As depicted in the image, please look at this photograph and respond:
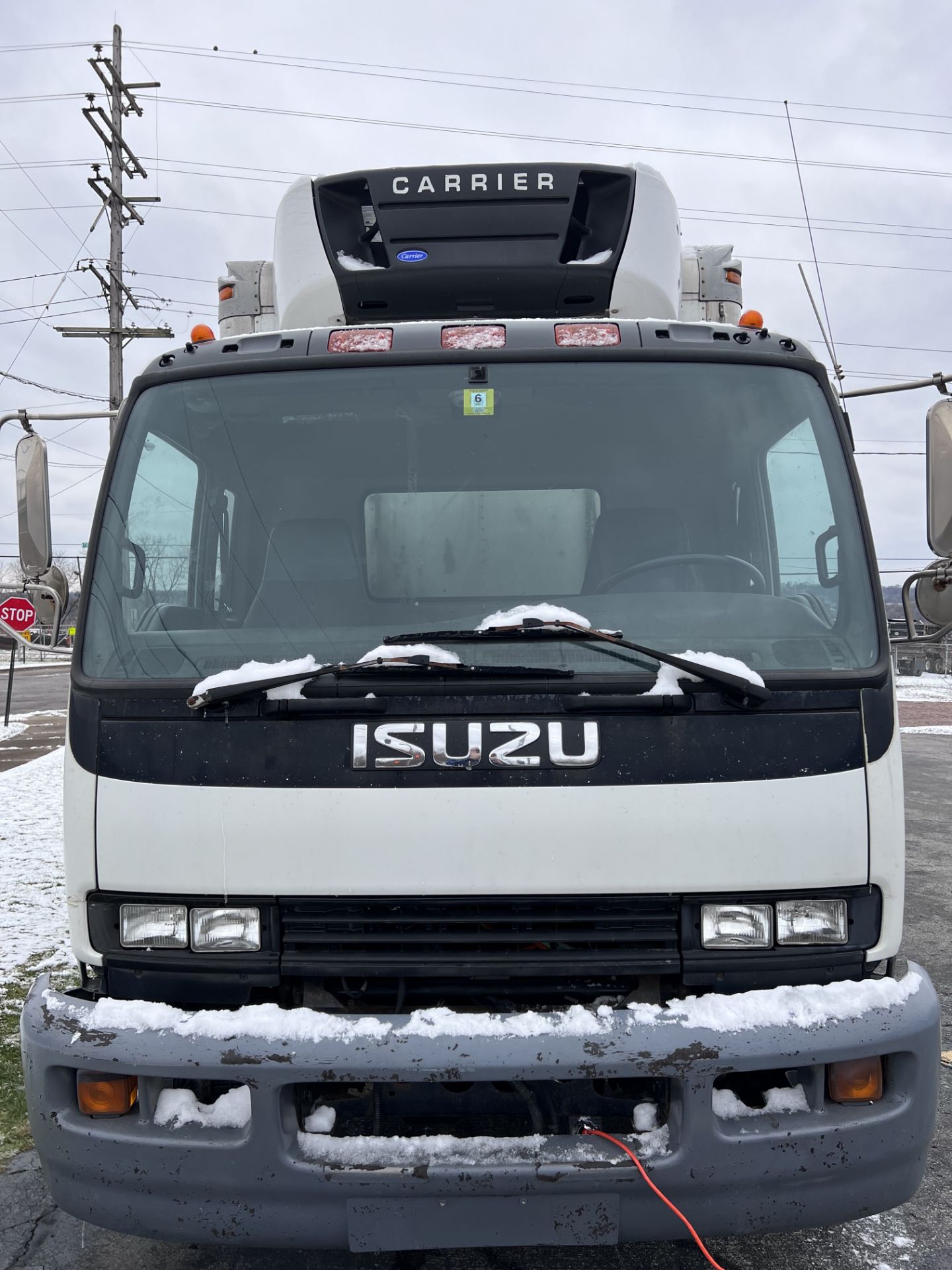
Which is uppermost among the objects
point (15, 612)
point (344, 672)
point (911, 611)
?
point (15, 612)

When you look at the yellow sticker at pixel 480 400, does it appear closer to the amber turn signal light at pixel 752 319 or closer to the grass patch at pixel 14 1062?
the amber turn signal light at pixel 752 319

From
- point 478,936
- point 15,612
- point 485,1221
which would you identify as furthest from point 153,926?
point 15,612

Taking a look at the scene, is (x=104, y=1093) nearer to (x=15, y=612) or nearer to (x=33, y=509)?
(x=33, y=509)

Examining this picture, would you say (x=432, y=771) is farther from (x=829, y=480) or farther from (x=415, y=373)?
(x=829, y=480)

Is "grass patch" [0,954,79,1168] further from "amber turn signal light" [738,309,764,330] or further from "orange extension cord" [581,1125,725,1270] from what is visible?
"amber turn signal light" [738,309,764,330]

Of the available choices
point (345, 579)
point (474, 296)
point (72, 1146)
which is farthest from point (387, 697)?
point (474, 296)

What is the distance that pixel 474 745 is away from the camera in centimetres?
229

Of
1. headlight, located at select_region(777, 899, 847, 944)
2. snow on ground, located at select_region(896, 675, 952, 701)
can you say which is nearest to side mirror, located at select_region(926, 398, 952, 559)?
headlight, located at select_region(777, 899, 847, 944)

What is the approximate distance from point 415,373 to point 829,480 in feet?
3.90

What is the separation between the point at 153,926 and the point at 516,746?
97 centimetres

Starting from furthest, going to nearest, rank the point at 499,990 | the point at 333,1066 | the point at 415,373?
the point at 415,373 → the point at 499,990 → the point at 333,1066

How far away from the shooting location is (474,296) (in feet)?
11.4

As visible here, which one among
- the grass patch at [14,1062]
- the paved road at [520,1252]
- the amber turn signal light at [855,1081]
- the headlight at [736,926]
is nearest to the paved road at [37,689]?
the grass patch at [14,1062]

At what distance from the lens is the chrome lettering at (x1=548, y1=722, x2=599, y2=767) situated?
2.29m
